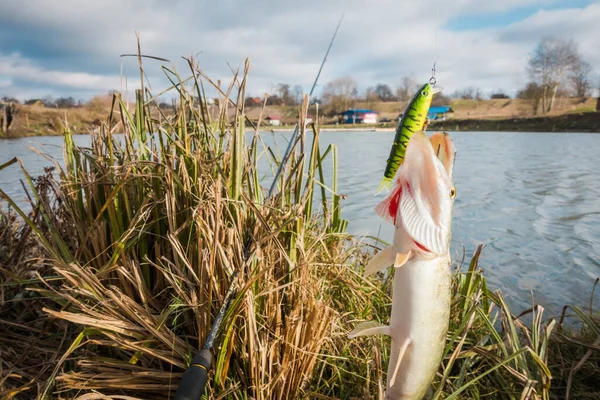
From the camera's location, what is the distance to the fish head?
127 cm

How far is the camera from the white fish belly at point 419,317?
1367 mm

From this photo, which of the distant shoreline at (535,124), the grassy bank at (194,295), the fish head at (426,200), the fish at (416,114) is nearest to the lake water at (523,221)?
the grassy bank at (194,295)

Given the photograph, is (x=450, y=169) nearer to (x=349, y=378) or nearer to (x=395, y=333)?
(x=395, y=333)

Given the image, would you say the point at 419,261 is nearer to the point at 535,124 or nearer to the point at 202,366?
the point at 202,366

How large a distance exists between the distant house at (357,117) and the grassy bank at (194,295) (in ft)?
230

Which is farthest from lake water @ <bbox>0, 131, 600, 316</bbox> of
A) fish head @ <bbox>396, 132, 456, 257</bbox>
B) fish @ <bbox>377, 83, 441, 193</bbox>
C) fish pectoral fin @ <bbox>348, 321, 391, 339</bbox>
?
fish head @ <bbox>396, 132, 456, 257</bbox>

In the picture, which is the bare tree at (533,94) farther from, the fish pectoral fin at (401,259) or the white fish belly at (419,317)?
the fish pectoral fin at (401,259)

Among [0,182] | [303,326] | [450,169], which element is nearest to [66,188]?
[303,326]

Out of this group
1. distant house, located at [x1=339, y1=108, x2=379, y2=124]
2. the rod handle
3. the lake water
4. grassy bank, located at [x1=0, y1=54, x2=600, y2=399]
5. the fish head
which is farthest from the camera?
distant house, located at [x1=339, y1=108, x2=379, y2=124]

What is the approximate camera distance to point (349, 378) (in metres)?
2.07

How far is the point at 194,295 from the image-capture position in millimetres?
1734

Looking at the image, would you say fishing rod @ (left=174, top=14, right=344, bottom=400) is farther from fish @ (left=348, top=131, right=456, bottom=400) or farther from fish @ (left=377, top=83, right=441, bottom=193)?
fish @ (left=377, top=83, right=441, bottom=193)

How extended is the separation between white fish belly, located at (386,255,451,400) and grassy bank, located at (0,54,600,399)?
401 mm

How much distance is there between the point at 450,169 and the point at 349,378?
1317mm
